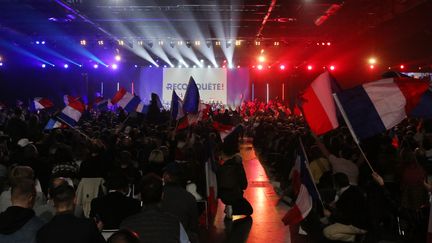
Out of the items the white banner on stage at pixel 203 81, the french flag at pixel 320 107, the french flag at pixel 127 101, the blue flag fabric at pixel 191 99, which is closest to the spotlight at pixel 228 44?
the white banner on stage at pixel 203 81

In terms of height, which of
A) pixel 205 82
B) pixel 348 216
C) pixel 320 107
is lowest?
pixel 348 216

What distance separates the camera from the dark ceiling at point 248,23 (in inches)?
860

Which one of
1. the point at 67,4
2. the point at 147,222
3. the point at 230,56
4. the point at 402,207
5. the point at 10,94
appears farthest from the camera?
the point at 230,56

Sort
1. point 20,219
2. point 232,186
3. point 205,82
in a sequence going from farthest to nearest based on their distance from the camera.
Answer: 1. point 205,82
2. point 232,186
3. point 20,219

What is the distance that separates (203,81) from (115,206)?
33095 millimetres

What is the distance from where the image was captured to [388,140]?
38.1 feet

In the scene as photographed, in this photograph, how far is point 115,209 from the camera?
5.73 m

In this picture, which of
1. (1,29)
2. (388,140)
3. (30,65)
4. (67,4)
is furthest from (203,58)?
(388,140)

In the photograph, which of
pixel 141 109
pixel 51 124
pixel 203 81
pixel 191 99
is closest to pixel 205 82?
pixel 203 81

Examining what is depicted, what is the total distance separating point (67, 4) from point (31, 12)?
359cm

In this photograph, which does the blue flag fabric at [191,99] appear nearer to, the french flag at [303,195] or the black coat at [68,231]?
the french flag at [303,195]

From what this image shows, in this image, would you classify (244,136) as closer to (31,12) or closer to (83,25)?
(83,25)

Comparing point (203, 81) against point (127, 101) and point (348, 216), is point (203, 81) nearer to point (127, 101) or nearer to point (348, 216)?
point (127, 101)

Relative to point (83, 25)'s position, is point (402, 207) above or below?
below
